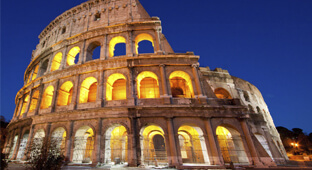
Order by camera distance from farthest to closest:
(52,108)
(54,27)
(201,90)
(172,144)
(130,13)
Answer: (54,27) < (130,13) < (52,108) < (201,90) < (172,144)

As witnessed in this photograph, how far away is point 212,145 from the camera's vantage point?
1003 centimetres

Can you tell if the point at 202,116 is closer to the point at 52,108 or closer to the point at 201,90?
the point at 201,90

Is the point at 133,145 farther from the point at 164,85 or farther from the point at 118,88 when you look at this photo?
the point at 118,88

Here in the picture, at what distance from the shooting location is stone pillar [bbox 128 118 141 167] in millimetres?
9477

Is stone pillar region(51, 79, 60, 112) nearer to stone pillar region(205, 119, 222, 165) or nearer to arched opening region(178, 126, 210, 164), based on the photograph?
arched opening region(178, 126, 210, 164)

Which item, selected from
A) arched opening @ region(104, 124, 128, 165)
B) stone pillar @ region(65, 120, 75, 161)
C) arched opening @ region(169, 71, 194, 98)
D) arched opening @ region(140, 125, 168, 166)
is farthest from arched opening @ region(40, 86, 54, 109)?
arched opening @ region(169, 71, 194, 98)

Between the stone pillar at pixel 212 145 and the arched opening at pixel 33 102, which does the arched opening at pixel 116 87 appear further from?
the arched opening at pixel 33 102

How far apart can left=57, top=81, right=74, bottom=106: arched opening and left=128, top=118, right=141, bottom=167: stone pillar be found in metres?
7.19

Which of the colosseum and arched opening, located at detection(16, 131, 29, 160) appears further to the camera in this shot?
arched opening, located at detection(16, 131, 29, 160)

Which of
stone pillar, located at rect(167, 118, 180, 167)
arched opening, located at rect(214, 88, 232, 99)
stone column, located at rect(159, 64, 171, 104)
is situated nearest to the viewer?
stone pillar, located at rect(167, 118, 180, 167)

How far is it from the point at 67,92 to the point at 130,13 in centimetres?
972

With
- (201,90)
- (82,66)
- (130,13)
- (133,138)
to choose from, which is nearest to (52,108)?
(82,66)

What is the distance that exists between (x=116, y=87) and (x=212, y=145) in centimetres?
900

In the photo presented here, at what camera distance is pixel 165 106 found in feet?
35.1
